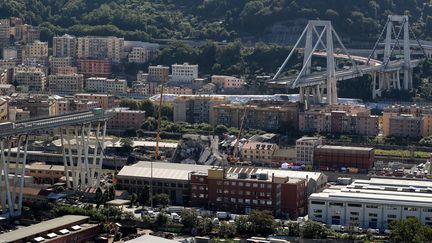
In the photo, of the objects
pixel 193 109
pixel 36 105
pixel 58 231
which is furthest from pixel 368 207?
pixel 36 105

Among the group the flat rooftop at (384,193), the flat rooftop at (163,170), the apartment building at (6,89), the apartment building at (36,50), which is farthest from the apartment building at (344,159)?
the apartment building at (36,50)

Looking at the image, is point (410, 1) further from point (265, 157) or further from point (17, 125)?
point (17, 125)

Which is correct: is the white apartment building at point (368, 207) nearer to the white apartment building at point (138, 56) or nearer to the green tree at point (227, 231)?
the green tree at point (227, 231)

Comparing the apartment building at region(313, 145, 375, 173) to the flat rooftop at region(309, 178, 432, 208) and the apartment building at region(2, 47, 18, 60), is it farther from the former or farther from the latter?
the apartment building at region(2, 47, 18, 60)

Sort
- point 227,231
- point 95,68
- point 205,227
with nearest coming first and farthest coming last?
point 227,231 < point 205,227 < point 95,68

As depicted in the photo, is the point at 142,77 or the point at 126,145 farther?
the point at 142,77

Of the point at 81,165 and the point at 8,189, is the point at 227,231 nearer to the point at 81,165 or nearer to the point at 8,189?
the point at 8,189
